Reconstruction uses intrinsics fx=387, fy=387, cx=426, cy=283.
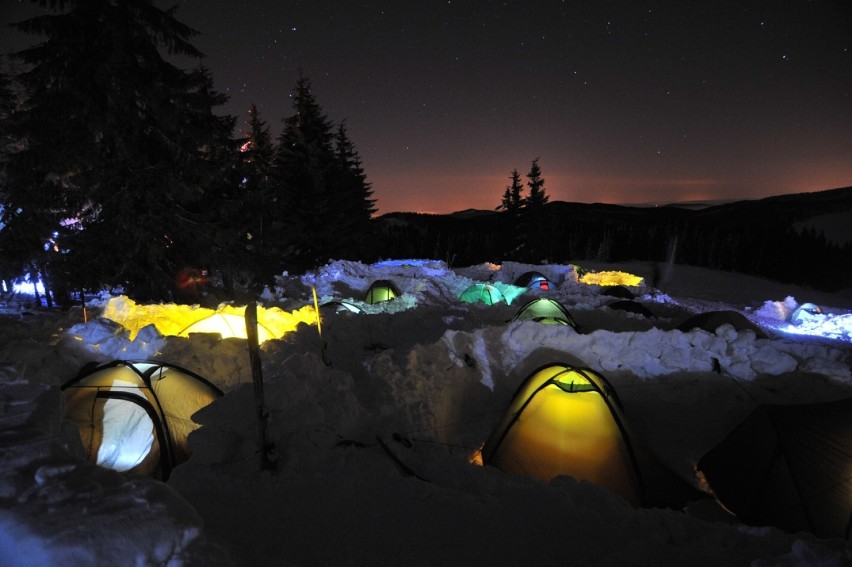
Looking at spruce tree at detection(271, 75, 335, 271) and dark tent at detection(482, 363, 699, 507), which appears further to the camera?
spruce tree at detection(271, 75, 335, 271)

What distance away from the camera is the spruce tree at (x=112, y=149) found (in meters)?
10.4

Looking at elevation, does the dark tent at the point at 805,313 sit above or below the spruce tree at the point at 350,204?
below

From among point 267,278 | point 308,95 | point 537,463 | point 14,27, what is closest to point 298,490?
point 537,463

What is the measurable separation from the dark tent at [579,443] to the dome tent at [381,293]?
35.5 ft

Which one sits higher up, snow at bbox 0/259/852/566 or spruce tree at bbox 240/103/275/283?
spruce tree at bbox 240/103/275/283

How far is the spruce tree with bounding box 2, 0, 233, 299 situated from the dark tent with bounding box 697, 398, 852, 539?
1421 centimetres

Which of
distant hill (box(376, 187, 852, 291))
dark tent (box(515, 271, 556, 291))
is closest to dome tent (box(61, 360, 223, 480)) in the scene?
dark tent (box(515, 271, 556, 291))

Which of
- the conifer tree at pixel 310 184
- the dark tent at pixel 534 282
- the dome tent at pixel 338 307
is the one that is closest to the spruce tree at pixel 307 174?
the conifer tree at pixel 310 184

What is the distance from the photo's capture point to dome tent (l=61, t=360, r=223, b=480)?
4750 millimetres

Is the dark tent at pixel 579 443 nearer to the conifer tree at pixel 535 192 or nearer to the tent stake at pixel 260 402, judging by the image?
the tent stake at pixel 260 402

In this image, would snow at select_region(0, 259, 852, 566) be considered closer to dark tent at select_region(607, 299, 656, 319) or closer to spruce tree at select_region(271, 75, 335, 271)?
dark tent at select_region(607, 299, 656, 319)

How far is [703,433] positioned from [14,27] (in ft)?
60.7

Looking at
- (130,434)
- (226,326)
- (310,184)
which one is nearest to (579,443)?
(130,434)

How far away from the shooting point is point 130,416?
4.96m
